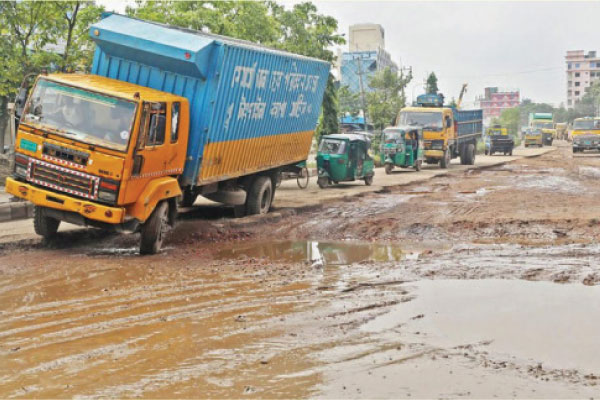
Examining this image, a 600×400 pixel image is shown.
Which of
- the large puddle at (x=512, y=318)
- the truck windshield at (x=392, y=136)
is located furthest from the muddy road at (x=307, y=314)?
the truck windshield at (x=392, y=136)

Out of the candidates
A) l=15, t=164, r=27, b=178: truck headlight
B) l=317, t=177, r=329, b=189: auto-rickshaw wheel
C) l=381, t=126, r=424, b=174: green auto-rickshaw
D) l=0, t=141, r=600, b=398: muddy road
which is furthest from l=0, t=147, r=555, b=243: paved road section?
l=381, t=126, r=424, b=174: green auto-rickshaw

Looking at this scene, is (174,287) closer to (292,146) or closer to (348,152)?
(292,146)

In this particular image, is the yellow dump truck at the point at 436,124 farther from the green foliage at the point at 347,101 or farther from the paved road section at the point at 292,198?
the green foliage at the point at 347,101

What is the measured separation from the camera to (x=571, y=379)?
198 inches

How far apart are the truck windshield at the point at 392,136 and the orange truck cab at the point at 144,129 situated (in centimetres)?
1598

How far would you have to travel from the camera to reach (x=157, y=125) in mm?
10070

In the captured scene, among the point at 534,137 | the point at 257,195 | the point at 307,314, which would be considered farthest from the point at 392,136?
the point at 534,137

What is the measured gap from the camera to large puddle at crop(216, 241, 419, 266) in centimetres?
1041

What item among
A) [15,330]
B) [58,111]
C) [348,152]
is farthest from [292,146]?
[15,330]

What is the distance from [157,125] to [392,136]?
21.2 meters

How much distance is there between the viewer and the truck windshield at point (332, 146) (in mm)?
22312

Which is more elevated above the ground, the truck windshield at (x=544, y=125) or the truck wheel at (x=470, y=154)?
the truck windshield at (x=544, y=125)

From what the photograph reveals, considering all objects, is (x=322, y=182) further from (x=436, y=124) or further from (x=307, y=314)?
(x=307, y=314)

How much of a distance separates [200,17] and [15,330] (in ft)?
70.2
